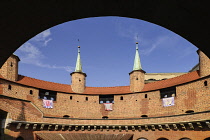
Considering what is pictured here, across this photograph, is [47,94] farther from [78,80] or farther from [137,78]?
[137,78]

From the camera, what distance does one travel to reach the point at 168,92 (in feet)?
102

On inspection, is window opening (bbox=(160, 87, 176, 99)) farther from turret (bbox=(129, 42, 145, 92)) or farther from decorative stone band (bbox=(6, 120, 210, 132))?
decorative stone band (bbox=(6, 120, 210, 132))

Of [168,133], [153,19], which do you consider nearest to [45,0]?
[153,19]

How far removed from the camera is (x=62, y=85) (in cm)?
3609

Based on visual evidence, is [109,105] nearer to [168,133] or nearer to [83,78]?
[83,78]

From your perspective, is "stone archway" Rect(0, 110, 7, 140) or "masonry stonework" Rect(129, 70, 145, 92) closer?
"stone archway" Rect(0, 110, 7, 140)

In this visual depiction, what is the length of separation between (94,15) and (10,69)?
1083 inches

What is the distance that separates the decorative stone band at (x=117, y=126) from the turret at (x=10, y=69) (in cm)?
796

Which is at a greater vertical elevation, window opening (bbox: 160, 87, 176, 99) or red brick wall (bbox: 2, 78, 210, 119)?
window opening (bbox: 160, 87, 176, 99)

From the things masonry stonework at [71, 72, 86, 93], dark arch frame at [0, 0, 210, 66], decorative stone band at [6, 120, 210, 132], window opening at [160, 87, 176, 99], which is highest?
masonry stonework at [71, 72, 86, 93]

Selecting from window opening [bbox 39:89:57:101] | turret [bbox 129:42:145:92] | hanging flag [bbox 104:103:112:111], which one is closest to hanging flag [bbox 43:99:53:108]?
window opening [bbox 39:89:57:101]

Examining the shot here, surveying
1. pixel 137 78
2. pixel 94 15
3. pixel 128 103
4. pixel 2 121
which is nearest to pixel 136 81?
pixel 137 78

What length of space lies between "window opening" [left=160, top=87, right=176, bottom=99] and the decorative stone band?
18.8 ft

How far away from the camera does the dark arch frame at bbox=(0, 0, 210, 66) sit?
424 centimetres
